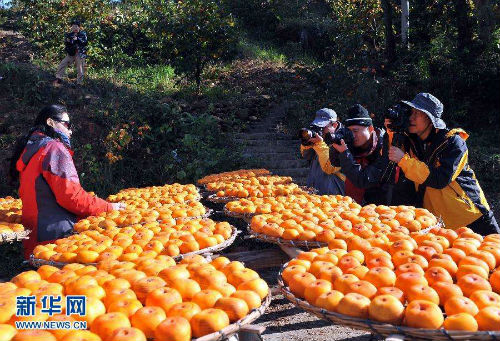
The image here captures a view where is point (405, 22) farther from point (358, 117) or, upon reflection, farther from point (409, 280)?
point (409, 280)

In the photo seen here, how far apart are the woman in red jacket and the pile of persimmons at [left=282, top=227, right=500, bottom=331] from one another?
215cm

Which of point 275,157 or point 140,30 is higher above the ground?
point 140,30

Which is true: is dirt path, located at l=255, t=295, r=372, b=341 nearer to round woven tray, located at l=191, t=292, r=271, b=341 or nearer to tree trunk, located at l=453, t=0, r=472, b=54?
round woven tray, located at l=191, t=292, r=271, b=341

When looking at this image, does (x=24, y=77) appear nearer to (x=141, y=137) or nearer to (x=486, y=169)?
(x=141, y=137)

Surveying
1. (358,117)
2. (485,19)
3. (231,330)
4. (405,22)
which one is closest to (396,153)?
(358,117)

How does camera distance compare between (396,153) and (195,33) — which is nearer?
(396,153)

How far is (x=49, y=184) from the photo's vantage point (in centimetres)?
366

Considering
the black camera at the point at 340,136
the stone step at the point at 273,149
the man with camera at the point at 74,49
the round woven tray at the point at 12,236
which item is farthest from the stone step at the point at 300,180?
the man with camera at the point at 74,49

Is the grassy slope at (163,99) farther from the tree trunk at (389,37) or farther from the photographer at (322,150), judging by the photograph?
the photographer at (322,150)

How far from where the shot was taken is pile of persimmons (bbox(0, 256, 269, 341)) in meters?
1.67

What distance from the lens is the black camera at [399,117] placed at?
11.5 ft

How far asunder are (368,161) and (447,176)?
3.61 ft

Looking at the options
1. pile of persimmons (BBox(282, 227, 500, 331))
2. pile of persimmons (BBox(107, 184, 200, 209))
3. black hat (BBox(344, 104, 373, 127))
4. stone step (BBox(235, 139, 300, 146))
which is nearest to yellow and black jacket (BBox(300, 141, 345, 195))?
black hat (BBox(344, 104, 373, 127))

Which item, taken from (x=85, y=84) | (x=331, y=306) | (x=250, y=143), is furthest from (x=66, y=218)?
(x=85, y=84)
